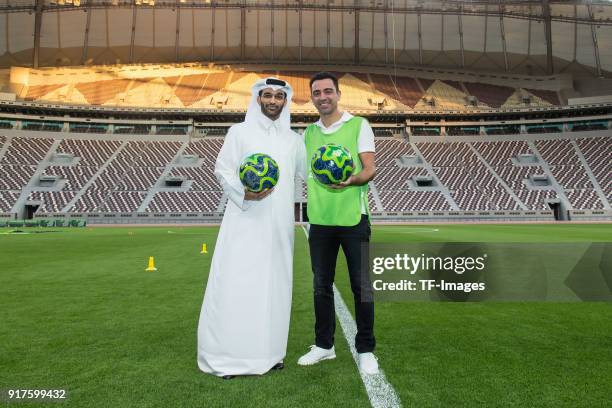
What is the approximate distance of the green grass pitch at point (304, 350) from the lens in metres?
2.71

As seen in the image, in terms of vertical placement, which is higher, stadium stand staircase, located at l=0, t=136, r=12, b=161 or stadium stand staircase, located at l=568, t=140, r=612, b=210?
stadium stand staircase, located at l=0, t=136, r=12, b=161

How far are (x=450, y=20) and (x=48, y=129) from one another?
5191 cm

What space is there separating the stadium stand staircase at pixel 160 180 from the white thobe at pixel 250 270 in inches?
1607

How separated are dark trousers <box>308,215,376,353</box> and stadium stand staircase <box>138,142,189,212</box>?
4093 cm

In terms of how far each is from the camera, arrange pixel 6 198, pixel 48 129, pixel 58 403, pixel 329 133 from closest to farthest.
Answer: pixel 58 403, pixel 329 133, pixel 6 198, pixel 48 129

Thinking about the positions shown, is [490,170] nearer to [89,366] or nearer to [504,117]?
[504,117]

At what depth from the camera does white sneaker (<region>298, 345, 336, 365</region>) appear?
3354 mm

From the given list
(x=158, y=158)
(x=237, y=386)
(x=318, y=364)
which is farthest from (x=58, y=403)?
(x=158, y=158)

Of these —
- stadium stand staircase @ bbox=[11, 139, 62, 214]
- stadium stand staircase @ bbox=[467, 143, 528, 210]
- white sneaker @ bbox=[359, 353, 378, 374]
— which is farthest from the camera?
stadium stand staircase @ bbox=[467, 143, 528, 210]

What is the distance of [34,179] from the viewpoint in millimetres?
43500

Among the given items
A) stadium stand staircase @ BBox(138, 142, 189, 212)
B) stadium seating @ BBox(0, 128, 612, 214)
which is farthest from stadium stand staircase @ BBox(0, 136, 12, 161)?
stadium stand staircase @ BBox(138, 142, 189, 212)

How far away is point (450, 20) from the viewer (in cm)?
5559

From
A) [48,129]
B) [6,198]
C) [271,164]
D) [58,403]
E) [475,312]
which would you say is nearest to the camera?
[58,403]

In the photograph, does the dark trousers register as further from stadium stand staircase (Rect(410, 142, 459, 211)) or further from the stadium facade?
the stadium facade
